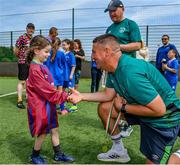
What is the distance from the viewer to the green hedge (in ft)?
77.1

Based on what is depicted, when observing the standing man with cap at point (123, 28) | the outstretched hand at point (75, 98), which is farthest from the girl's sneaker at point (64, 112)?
the outstretched hand at point (75, 98)

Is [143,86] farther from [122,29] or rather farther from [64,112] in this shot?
[64,112]

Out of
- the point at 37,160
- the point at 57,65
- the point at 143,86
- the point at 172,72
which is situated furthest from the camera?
the point at 172,72

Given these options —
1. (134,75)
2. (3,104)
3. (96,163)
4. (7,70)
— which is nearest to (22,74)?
(3,104)

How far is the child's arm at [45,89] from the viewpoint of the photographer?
14.6ft

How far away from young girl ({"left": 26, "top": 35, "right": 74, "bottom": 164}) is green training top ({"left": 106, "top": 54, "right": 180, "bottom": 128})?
1088 millimetres

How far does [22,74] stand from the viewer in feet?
29.8

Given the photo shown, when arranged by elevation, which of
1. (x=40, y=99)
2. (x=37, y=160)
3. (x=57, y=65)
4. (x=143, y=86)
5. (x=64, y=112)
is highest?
(x=143, y=86)

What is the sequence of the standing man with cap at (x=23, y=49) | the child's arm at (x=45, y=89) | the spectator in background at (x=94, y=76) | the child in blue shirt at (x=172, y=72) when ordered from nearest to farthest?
1. the child's arm at (x=45, y=89)
2. the standing man with cap at (x=23, y=49)
3. the child in blue shirt at (x=172, y=72)
4. the spectator in background at (x=94, y=76)

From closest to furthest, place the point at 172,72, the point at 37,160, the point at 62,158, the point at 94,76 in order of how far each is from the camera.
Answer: the point at 37,160
the point at 62,158
the point at 172,72
the point at 94,76

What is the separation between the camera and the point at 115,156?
4.89 meters

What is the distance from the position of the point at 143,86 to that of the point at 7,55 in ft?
69.8

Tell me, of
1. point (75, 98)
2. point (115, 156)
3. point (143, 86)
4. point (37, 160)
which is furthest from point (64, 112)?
point (143, 86)

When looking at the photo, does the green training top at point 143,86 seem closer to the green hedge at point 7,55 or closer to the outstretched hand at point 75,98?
the outstretched hand at point 75,98
